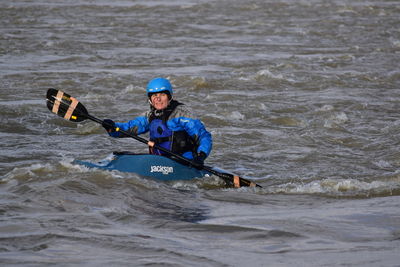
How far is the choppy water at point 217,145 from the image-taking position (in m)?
5.55

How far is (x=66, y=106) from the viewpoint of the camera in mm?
9031

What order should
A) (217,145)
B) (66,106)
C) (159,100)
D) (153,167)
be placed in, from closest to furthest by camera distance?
(153,167) < (159,100) < (66,106) < (217,145)

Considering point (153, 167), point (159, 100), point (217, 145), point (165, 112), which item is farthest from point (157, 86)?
point (217, 145)

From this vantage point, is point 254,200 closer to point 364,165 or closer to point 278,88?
point 364,165

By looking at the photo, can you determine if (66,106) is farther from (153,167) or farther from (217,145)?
(217,145)

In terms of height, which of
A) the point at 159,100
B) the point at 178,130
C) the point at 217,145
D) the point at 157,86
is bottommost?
the point at 217,145

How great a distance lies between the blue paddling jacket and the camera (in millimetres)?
8281

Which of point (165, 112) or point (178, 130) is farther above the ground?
point (165, 112)

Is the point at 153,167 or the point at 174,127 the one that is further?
the point at 174,127

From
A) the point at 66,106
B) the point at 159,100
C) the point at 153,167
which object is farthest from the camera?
the point at 66,106

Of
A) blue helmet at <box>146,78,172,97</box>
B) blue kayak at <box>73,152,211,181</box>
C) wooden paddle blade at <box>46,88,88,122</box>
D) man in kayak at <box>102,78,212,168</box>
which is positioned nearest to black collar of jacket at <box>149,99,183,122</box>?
man in kayak at <box>102,78,212,168</box>

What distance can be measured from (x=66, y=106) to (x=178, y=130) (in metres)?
1.51

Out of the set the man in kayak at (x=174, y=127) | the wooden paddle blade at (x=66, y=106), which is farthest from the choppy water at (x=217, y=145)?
the wooden paddle blade at (x=66, y=106)

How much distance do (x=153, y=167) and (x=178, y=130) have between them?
60cm
